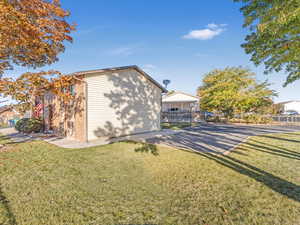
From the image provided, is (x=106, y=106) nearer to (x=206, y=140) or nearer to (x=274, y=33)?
(x=206, y=140)

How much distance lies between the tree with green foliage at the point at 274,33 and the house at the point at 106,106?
22.7 ft

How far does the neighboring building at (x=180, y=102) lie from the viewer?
84.3 feet

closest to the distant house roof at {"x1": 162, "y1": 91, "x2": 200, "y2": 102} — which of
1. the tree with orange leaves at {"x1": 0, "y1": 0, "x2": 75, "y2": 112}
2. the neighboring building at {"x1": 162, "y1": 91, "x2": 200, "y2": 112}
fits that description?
the neighboring building at {"x1": 162, "y1": 91, "x2": 200, "y2": 112}

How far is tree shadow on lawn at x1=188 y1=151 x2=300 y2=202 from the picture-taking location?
3.18 metres

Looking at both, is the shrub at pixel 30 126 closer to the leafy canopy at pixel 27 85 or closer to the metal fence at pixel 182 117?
the leafy canopy at pixel 27 85

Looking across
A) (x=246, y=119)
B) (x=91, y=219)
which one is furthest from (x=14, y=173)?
(x=246, y=119)

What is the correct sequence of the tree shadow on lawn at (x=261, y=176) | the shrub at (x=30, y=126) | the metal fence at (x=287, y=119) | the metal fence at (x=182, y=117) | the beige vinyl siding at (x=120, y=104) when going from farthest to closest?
the metal fence at (x=182, y=117)
the metal fence at (x=287, y=119)
the shrub at (x=30, y=126)
the beige vinyl siding at (x=120, y=104)
the tree shadow on lawn at (x=261, y=176)

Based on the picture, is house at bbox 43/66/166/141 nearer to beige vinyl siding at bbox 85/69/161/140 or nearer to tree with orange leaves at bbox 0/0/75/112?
beige vinyl siding at bbox 85/69/161/140

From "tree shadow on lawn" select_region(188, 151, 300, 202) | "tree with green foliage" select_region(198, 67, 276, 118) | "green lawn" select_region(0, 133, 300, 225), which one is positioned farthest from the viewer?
"tree with green foliage" select_region(198, 67, 276, 118)

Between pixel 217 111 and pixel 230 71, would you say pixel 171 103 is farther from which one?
pixel 230 71

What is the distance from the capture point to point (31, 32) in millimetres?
6535

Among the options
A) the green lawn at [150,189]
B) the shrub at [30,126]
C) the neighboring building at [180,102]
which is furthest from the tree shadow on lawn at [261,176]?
the neighboring building at [180,102]

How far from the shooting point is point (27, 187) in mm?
3381

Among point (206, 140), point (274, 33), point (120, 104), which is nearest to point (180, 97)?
point (120, 104)
